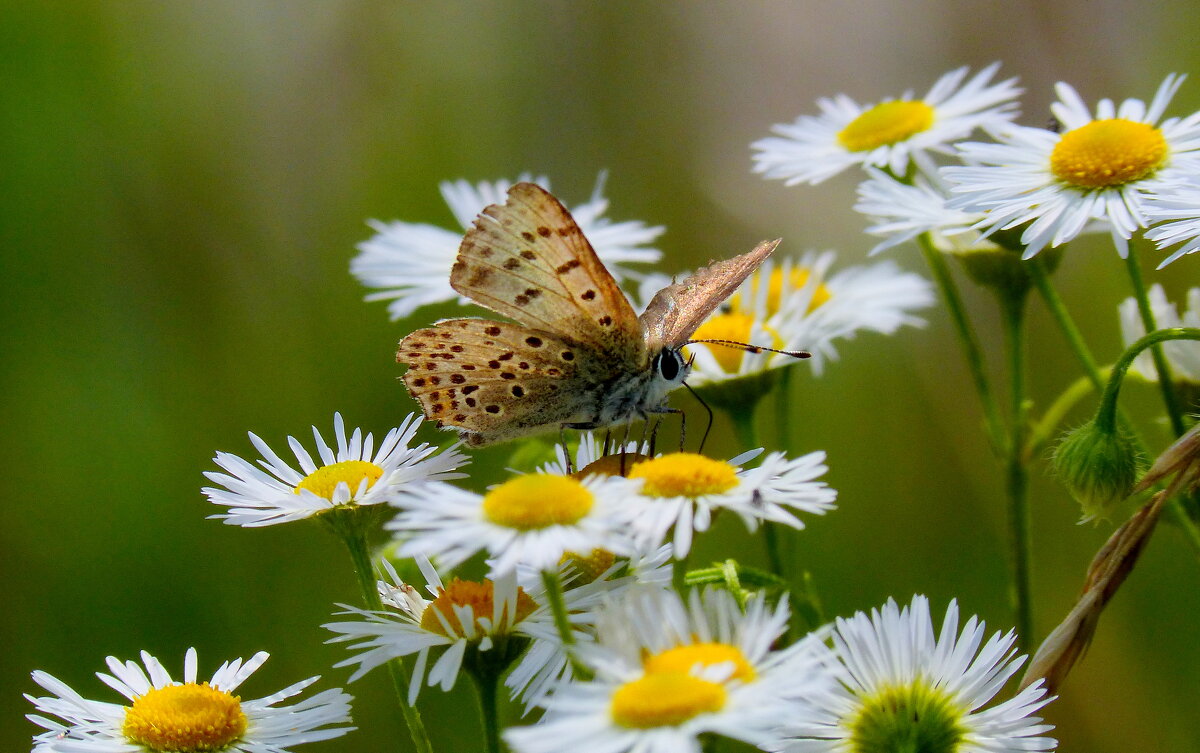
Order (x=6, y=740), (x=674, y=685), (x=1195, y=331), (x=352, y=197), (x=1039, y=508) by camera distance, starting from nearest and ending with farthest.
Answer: (x=674, y=685) < (x=1195, y=331) < (x=6, y=740) < (x=1039, y=508) < (x=352, y=197)

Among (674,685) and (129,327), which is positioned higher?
(129,327)

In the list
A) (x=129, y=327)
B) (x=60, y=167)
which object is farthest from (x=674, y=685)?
(x=60, y=167)

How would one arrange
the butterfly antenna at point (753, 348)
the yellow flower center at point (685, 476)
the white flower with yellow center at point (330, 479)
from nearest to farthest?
the yellow flower center at point (685, 476) → the white flower with yellow center at point (330, 479) → the butterfly antenna at point (753, 348)

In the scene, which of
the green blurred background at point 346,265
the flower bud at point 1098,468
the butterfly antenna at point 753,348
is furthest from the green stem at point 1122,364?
the green blurred background at point 346,265

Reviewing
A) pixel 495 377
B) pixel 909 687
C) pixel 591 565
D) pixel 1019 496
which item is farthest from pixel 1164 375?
pixel 495 377

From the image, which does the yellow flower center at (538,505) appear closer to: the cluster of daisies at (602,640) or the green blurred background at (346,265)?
the cluster of daisies at (602,640)

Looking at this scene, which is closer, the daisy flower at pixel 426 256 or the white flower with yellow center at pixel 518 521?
the white flower with yellow center at pixel 518 521

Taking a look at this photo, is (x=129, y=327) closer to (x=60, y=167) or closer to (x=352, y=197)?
(x=60, y=167)
